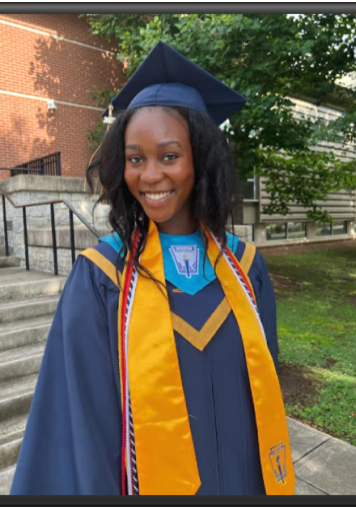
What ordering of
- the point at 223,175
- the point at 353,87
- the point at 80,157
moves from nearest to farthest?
the point at 223,175, the point at 353,87, the point at 80,157

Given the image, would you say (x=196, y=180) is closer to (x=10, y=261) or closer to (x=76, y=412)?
(x=76, y=412)

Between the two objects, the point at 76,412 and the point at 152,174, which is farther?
the point at 152,174

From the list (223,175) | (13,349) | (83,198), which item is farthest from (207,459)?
(83,198)

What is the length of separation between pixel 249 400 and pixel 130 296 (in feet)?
1.89

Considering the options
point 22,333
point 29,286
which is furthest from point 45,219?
point 22,333

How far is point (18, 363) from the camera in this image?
11.5 feet

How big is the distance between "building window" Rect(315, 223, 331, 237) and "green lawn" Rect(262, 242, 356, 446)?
9561 mm

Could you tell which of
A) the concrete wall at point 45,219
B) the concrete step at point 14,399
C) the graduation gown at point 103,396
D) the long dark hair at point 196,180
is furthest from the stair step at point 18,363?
the long dark hair at point 196,180

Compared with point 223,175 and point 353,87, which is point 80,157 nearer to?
point 353,87

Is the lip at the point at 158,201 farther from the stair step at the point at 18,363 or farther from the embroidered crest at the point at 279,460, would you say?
the stair step at the point at 18,363

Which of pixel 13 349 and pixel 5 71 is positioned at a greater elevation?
pixel 5 71

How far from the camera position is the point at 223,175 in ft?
4.64

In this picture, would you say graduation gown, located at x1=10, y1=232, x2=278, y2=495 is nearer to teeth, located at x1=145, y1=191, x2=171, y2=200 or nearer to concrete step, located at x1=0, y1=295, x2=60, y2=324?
teeth, located at x1=145, y1=191, x2=171, y2=200

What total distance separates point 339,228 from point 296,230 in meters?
4.81
